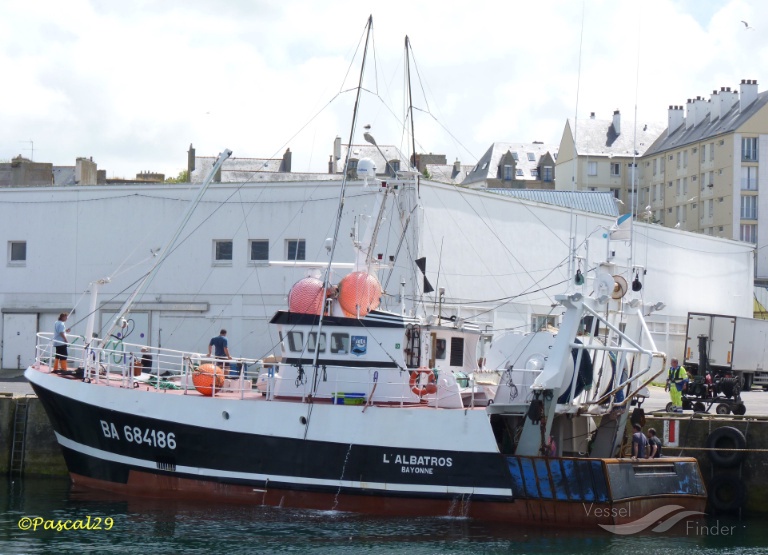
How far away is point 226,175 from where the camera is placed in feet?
191

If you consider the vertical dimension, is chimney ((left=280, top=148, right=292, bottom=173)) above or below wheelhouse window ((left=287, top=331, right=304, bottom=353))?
above

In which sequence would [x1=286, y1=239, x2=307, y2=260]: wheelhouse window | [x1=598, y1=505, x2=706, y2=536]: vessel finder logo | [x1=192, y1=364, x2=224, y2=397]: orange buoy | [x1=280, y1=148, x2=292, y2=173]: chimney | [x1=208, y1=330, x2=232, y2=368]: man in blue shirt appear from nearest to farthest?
[x1=598, y1=505, x2=706, y2=536]: vessel finder logo → [x1=192, y1=364, x2=224, y2=397]: orange buoy → [x1=208, y1=330, x2=232, y2=368]: man in blue shirt → [x1=286, y1=239, x2=307, y2=260]: wheelhouse window → [x1=280, y1=148, x2=292, y2=173]: chimney

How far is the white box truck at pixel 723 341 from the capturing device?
112 ft

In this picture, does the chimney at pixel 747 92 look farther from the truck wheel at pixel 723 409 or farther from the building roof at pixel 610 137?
the truck wheel at pixel 723 409

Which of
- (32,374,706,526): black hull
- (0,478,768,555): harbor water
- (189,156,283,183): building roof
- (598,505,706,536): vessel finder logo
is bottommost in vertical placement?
(0,478,768,555): harbor water

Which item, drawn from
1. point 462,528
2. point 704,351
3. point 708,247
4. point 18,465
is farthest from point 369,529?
point 708,247

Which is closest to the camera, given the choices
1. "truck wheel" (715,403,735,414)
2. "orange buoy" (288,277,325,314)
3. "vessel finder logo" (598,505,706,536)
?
"vessel finder logo" (598,505,706,536)

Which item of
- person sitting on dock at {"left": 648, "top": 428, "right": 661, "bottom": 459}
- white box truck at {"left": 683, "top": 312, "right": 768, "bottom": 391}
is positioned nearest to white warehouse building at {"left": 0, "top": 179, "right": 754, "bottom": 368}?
white box truck at {"left": 683, "top": 312, "right": 768, "bottom": 391}

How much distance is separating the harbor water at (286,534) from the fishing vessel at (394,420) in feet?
1.36

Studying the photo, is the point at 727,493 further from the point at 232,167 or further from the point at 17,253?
the point at 232,167

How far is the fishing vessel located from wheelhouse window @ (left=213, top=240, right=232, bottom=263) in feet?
41.9

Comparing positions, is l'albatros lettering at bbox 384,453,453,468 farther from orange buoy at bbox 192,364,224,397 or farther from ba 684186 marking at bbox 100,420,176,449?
ba 684186 marking at bbox 100,420,176,449

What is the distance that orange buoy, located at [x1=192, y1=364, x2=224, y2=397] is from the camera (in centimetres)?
2003

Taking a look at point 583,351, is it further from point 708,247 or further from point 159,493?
point 708,247
